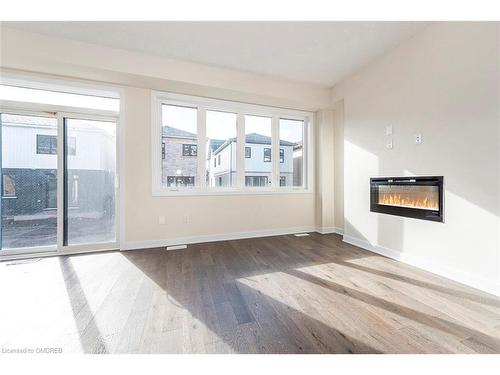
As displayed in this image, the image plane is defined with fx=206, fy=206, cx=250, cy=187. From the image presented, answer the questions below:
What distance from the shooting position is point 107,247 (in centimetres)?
316

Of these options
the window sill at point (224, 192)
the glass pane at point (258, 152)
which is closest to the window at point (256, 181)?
the glass pane at point (258, 152)

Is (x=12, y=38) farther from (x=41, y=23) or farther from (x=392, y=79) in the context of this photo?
(x=392, y=79)

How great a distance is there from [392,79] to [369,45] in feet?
1.79

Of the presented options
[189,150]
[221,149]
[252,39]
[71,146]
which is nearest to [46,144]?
[71,146]

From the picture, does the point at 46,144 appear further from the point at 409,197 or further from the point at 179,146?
the point at 409,197

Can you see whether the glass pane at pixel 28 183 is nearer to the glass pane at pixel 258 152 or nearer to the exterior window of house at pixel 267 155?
the glass pane at pixel 258 152

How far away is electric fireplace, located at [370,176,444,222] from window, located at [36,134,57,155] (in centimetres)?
472

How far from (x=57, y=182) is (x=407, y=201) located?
4789mm

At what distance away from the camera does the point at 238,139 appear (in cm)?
393

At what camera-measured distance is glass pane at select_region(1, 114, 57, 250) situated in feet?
9.36

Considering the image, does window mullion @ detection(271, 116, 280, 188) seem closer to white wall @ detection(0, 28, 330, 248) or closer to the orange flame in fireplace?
white wall @ detection(0, 28, 330, 248)

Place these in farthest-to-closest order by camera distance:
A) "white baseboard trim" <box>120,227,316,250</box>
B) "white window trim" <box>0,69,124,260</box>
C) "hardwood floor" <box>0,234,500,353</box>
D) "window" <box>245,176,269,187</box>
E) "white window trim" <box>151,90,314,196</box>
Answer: "window" <box>245,176,269,187</box> < "white window trim" <box>151,90,314,196</box> < "white baseboard trim" <box>120,227,316,250</box> < "white window trim" <box>0,69,124,260</box> < "hardwood floor" <box>0,234,500,353</box>

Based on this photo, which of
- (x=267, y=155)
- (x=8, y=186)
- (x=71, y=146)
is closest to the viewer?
(x=8, y=186)

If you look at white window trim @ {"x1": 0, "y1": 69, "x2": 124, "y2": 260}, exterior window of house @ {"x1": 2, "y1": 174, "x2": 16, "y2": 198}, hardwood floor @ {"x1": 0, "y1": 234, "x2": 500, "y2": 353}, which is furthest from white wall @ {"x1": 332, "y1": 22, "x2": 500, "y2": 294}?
exterior window of house @ {"x1": 2, "y1": 174, "x2": 16, "y2": 198}
